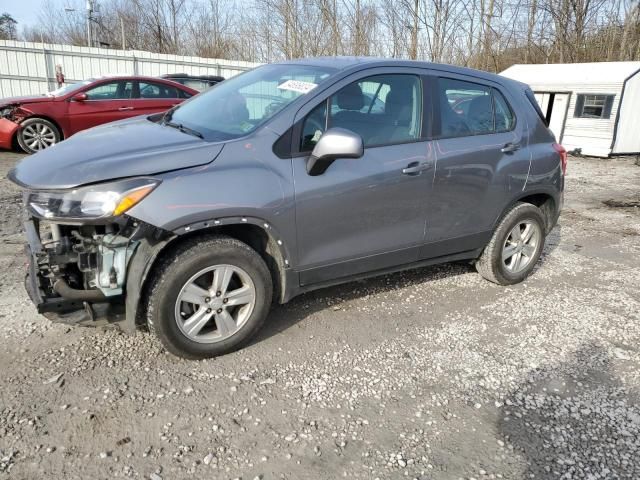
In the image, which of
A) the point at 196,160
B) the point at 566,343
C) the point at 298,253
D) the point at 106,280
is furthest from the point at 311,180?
the point at 566,343

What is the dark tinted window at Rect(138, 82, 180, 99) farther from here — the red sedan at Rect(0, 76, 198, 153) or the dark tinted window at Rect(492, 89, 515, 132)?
the dark tinted window at Rect(492, 89, 515, 132)

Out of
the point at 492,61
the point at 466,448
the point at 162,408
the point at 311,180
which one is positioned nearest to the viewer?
the point at 466,448

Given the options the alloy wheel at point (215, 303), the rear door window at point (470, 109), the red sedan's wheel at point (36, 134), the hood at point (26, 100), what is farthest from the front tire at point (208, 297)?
the hood at point (26, 100)

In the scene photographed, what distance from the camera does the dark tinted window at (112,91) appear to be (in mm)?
9702

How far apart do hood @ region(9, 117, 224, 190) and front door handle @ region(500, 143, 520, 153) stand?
2.42 meters

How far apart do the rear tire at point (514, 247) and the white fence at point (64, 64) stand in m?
17.0

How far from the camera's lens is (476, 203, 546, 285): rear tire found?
4.40 metres

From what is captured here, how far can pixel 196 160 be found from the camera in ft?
9.47

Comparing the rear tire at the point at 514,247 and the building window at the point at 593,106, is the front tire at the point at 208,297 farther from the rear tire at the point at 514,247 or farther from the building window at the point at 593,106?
the building window at the point at 593,106

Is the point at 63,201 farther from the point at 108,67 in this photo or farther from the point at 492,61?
the point at 492,61

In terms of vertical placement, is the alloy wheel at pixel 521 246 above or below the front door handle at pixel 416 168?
below

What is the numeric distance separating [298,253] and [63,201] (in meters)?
1.40

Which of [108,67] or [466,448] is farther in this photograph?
[108,67]

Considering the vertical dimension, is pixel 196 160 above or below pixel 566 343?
above
